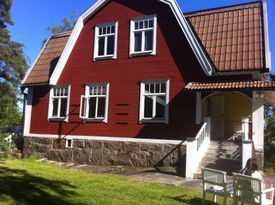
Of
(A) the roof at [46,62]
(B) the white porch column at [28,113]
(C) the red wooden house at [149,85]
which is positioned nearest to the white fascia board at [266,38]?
(C) the red wooden house at [149,85]

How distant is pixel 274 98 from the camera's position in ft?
62.3

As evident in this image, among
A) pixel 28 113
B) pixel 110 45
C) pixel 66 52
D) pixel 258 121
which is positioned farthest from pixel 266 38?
pixel 28 113

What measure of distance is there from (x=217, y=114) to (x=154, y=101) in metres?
3.38

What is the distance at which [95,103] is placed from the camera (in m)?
19.9

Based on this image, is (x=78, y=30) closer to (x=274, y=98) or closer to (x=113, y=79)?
(x=113, y=79)

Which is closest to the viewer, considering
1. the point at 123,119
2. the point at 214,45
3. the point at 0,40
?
the point at 214,45

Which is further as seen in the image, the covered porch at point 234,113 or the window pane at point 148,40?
the window pane at point 148,40

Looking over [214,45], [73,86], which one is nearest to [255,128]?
[214,45]

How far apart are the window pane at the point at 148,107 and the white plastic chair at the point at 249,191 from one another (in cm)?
955

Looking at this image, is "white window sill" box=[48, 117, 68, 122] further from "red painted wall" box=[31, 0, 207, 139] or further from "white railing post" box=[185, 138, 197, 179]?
"white railing post" box=[185, 138, 197, 179]

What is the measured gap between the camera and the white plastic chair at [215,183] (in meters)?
8.89

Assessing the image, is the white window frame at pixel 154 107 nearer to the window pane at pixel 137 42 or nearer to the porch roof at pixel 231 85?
the porch roof at pixel 231 85

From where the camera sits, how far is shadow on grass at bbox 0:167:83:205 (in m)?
8.64

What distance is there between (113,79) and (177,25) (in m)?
4.21
